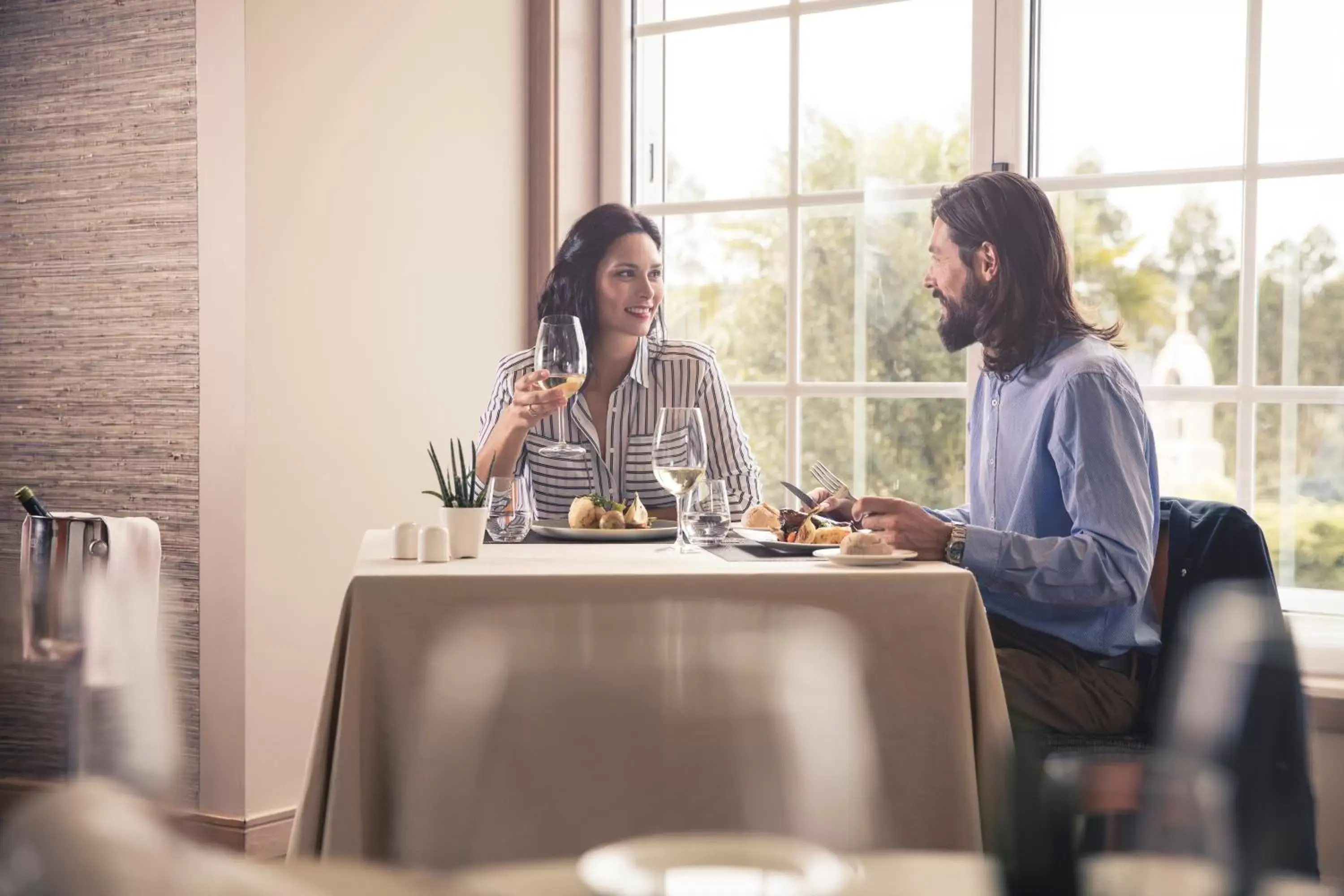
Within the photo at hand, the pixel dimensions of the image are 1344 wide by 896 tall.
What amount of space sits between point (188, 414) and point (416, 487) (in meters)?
0.74

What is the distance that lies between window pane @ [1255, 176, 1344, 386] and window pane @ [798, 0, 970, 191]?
0.76 m

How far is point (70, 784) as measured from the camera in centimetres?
36

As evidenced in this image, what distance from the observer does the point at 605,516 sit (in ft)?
7.00

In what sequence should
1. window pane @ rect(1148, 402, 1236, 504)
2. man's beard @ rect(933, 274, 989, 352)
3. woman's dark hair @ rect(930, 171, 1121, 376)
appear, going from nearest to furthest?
woman's dark hair @ rect(930, 171, 1121, 376) < man's beard @ rect(933, 274, 989, 352) < window pane @ rect(1148, 402, 1236, 504)

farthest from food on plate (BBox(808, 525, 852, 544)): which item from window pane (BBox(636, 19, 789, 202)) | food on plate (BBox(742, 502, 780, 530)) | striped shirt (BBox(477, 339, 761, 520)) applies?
window pane (BBox(636, 19, 789, 202))

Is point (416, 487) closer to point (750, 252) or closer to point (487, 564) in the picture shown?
point (750, 252)

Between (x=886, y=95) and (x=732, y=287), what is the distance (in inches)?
26.4

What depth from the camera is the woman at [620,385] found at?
2.81 meters

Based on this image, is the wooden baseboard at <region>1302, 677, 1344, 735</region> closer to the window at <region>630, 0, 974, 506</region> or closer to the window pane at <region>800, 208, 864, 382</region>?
the window at <region>630, 0, 974, 506</region>

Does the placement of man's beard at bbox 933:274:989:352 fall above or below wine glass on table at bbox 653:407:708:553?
above

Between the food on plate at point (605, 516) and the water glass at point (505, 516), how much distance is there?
10cm

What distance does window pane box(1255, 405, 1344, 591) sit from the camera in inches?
114

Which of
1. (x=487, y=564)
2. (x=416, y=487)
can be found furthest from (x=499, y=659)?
(x=416, y=487)

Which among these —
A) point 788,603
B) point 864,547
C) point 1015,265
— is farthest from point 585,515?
point 1015,265
